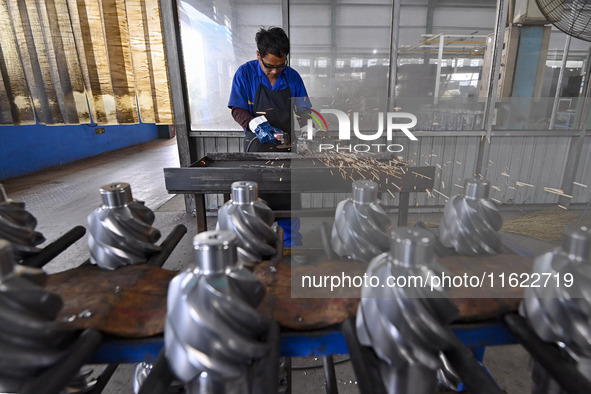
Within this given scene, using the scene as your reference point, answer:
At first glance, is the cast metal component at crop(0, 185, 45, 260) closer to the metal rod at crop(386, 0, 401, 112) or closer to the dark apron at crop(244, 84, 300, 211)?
the dark apron at crop(244, 84, 300, 211)

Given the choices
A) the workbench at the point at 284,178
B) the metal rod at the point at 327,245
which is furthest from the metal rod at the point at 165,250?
the workbench at the point at 284,178

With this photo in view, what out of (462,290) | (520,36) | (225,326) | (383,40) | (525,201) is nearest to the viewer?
(225,326)

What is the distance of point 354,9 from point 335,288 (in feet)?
13.6

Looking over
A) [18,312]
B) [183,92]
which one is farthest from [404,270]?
[183,92]

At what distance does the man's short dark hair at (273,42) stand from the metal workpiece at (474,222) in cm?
204

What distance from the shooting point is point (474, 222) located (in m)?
0.78

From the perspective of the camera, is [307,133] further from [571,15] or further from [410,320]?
[410,320]

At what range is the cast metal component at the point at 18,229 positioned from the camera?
771mm

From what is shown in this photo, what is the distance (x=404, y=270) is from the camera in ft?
1.55

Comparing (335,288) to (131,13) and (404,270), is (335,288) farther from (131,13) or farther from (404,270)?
(131,13)

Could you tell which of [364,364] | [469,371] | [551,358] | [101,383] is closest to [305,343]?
[364,364]

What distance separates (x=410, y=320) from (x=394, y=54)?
3.83 meters

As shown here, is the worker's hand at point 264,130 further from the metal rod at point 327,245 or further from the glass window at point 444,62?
the glass window at point 444,62

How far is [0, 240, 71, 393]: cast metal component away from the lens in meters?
0.45
